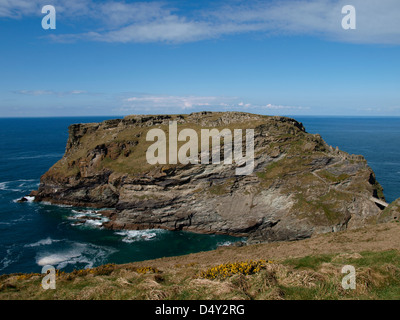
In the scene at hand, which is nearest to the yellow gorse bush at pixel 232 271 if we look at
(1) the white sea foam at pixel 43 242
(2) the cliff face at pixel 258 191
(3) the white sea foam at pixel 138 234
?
(2) the cliff face at pixel 258 191

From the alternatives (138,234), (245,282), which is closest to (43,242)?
(138,234)

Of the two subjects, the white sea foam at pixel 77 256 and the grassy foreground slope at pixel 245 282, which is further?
the white sea foam at pixel 77 256

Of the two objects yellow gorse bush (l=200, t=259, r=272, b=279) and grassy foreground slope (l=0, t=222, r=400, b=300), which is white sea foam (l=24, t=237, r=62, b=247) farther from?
yellow gorse bush (l=200, t=259, r=272, b=279)

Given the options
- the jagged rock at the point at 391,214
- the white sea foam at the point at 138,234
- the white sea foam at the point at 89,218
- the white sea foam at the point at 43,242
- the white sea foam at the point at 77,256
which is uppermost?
the jagged rock at the point at 391,214

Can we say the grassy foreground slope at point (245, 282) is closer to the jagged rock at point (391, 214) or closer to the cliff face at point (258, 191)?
the jagged rock at point (391, 214)

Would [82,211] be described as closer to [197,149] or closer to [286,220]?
[197,149]
